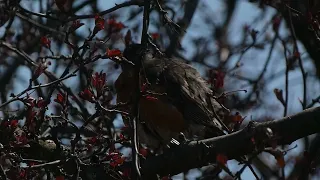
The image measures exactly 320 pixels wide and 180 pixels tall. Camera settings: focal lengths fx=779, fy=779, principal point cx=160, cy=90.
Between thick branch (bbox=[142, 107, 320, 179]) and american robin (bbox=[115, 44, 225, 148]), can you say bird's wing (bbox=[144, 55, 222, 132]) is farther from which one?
thick branch (bbox=[142, 107, 320, 179])

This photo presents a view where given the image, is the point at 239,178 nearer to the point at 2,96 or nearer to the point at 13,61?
the point at 2,96

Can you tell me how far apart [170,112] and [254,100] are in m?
2.25

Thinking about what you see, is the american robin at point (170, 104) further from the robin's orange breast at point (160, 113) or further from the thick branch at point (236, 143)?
the thick branch at point (236, 143)

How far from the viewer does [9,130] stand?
193 inches

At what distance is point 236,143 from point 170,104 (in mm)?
1995

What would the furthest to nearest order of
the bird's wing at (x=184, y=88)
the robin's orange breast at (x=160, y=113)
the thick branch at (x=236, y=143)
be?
the bird's wing at (x=184, y=88) < the robin's orange breast at (x=160, y=113) < the thick branch at (x=236, y=143)

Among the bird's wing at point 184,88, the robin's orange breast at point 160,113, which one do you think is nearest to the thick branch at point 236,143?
the robin's orange breast at point 160,113

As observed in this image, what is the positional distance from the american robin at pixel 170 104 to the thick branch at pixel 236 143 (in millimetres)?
1245

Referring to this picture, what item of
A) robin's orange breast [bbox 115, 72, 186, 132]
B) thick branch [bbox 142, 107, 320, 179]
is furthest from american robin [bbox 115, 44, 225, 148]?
thick branch [bbox 142, 107, 320, 179]

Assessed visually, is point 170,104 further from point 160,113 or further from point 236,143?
point 236,143

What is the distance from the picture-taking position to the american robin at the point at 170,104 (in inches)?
263

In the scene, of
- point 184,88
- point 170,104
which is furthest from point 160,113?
point 184,88

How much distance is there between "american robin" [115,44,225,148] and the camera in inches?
263

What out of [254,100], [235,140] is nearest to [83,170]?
[235,140]
